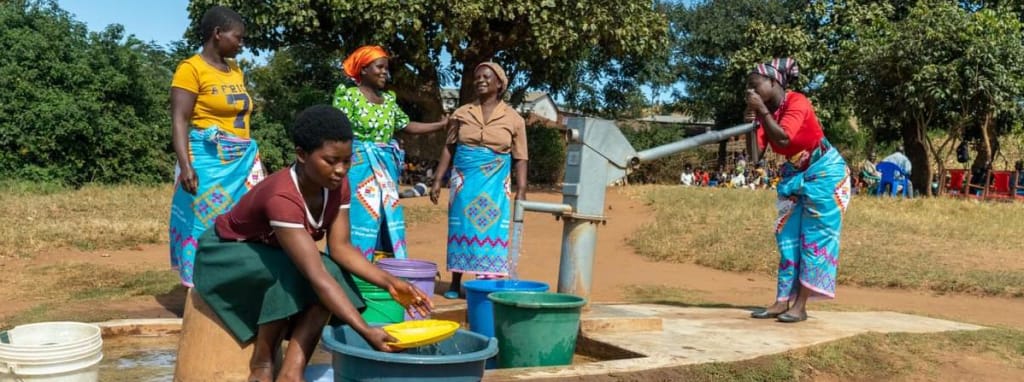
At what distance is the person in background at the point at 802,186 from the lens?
4809mm

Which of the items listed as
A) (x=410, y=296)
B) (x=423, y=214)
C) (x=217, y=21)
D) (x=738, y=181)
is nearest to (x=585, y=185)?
(x=410, y=296)

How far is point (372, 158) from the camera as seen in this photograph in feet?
16.2

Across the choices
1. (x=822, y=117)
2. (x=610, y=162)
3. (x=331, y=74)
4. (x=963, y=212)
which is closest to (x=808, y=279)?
(x=610, y=162)

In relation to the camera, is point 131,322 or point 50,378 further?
point 131,322

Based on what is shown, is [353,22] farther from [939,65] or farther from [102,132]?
[939,65]

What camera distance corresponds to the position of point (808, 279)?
4.89 metres

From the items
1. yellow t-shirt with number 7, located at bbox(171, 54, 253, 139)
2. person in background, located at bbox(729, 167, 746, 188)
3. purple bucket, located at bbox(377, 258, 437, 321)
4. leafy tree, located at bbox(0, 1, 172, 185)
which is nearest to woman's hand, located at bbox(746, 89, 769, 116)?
purple bucket, located at bbox(377, 258, 437, 321)

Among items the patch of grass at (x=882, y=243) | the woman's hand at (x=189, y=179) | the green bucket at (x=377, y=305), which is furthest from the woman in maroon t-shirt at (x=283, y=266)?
the patch of grass at (x=882, y=243)

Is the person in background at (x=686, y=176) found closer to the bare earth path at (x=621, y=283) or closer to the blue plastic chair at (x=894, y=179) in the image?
the blue plastic chair at (x=894, y=179)

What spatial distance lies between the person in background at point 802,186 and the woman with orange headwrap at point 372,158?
2.08 meters

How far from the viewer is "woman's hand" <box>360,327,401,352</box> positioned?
8.66 feet

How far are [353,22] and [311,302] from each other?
12.5 m

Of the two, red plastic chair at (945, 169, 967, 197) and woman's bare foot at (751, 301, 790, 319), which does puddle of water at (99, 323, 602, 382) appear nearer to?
woman's bare foot at (751, 301, 790, 319)

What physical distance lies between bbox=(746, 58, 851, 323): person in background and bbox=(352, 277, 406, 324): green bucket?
2340 millimetres
